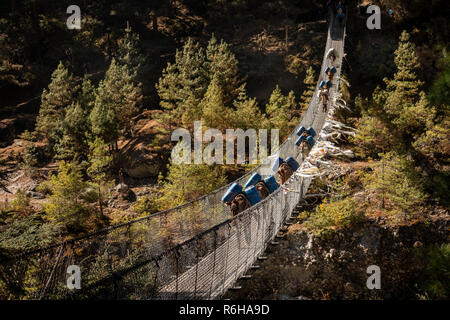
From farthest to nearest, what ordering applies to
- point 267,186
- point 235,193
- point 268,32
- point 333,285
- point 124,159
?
point 268,32 → point 124,159 → point 333,285 → point 267,186 → point 235,193

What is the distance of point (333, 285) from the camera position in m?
10.8

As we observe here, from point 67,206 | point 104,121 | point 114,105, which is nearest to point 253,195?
point 67,206

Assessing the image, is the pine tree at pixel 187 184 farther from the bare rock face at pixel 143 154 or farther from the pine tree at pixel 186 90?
the bare rock face at pixel 143 154

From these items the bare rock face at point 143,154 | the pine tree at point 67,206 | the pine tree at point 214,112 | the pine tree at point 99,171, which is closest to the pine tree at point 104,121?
the bare rock face at point 143,154

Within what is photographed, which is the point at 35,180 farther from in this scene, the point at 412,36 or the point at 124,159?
the point at 412,36

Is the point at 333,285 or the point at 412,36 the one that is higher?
the point at 412,36

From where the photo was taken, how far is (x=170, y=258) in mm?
6223

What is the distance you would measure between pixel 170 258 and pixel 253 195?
5.83 feet

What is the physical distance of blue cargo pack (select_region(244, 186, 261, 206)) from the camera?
619 centimetres

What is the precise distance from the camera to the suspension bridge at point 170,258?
4.47 meters

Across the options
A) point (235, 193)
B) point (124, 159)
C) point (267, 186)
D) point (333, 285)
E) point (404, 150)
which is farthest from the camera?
point (124, 159)

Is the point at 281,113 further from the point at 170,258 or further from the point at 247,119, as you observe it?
the point at 170,258

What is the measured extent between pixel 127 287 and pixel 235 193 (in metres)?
2.39
